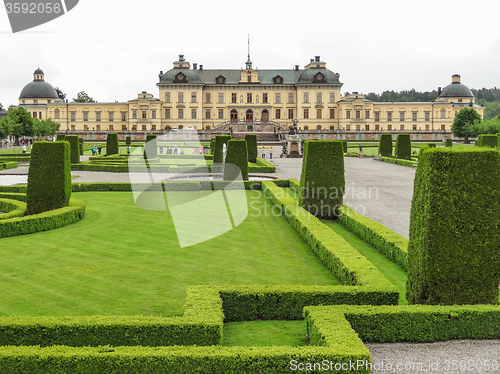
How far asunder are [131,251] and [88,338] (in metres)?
3.08

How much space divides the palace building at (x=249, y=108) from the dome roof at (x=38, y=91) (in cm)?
634

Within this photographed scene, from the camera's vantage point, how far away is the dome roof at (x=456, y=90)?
64.0 metres

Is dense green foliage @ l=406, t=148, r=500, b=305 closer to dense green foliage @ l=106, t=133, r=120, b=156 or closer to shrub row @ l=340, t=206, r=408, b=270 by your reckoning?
shrub row @ l=340, t=206, r=408, b=270

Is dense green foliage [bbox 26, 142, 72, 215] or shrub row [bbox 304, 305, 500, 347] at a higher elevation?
dense green foliage [bbox 26, 142, 72, 215]

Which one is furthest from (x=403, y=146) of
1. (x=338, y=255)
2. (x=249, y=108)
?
(x=249, y=108)

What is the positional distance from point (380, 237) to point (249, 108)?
53139mm

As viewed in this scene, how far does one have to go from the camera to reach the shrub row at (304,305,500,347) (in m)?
4.29

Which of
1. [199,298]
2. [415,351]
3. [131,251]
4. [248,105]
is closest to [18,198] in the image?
[131,251]

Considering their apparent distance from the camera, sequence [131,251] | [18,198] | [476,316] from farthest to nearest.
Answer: [18,198] → [131,251] → [476,316]

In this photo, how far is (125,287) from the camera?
18.0ft

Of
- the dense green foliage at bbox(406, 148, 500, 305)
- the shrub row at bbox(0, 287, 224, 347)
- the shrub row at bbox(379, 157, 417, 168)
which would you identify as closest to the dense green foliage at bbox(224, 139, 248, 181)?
the dense green foliage at bbox(406, 148, 500, 305)

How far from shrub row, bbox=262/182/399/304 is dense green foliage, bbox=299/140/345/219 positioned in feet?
1.22

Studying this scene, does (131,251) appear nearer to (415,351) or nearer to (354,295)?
(354,295)

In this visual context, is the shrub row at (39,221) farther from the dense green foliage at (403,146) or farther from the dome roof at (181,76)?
the dome roof at (181,76)
